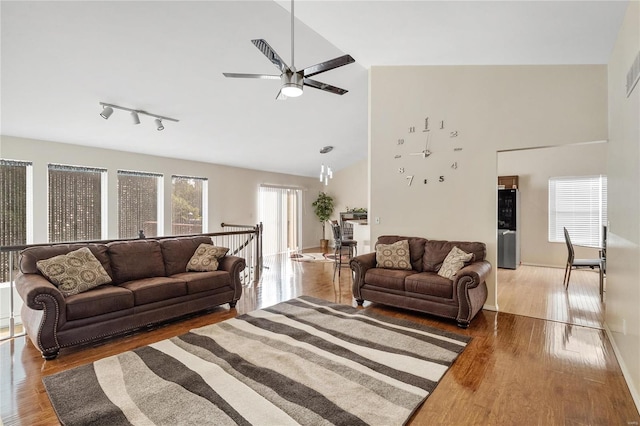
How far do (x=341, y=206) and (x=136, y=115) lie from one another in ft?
23.4

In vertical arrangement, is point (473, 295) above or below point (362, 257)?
below

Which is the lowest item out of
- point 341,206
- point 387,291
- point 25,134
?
point 387,291

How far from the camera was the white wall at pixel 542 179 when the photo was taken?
6.64 m

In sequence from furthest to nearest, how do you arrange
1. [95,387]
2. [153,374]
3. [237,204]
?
1. [237,204]
2. [153,374]
3. [95,387]

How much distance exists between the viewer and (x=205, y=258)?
13.9 feet

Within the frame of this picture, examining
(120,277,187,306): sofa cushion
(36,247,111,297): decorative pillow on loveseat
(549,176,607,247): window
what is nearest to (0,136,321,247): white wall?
(36,247,111,297): decorative pillow on loveseat

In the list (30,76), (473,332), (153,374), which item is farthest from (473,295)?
(30,76)

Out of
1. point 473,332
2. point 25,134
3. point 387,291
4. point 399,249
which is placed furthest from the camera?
point 25,134

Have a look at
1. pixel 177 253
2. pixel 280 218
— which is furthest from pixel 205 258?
pixel 280 218

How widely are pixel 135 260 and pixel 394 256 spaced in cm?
343

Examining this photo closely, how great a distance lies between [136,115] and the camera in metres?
4.62

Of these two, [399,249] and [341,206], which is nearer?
[399,249]

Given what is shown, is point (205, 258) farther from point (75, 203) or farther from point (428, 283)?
point (75, 203)

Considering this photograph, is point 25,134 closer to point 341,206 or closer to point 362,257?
point 362,257
